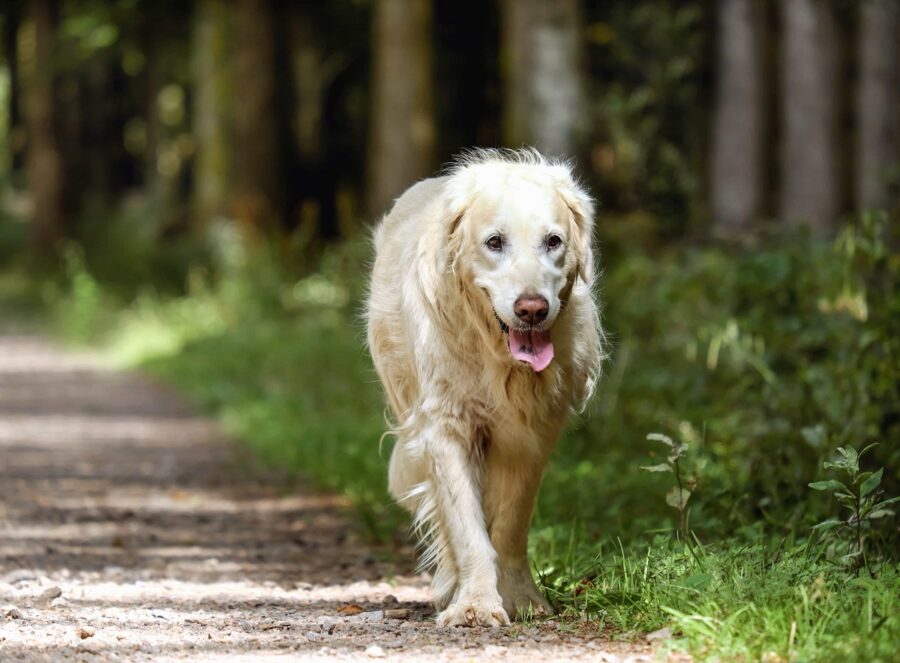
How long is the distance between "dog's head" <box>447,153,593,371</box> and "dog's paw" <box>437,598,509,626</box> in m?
0.81

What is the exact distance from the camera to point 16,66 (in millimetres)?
34312

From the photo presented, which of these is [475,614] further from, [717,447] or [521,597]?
[717,447]

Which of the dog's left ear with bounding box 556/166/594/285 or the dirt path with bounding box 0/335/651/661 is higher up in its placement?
the dog's left ear with bounding box 556/166/594/285

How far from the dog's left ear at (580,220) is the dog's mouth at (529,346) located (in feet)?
1.16

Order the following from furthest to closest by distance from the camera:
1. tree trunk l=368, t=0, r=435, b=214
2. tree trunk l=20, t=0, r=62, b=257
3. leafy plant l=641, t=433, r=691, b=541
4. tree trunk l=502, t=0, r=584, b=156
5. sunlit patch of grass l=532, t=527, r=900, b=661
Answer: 1. tree trunk l=20, t=0, r=62, b=257
2. tree trunk l=368, t=0, r=435, b=214
3. tree trunk l=502, t=0, r=584, b=156
4. leafy plant l=641, t=433, r=691, b=541
5. sunlit patch of grass l=532, t=527, r=900, b=661

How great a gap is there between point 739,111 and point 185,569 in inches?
358

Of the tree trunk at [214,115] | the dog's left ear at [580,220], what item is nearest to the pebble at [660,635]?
the dog's left ear at [580,220]

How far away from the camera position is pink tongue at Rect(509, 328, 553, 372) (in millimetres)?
4812

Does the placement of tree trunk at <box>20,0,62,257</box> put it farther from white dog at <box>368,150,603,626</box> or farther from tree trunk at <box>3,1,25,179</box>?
white dog at <box>368,150,603,626</box>

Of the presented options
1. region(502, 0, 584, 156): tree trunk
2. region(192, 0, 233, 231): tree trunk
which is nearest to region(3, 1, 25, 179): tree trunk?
region(192, 0, 233, 231): tree trunk

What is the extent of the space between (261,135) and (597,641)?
1574cm

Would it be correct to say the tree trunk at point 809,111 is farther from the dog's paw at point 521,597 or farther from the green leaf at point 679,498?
the dog's paw at point 521,597

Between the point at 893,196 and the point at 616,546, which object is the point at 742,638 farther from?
the point at 893,196

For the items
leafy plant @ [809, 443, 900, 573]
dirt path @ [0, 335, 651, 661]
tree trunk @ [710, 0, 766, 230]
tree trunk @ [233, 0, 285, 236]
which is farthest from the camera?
tree trunk @ [233, 0, 285, 236]
